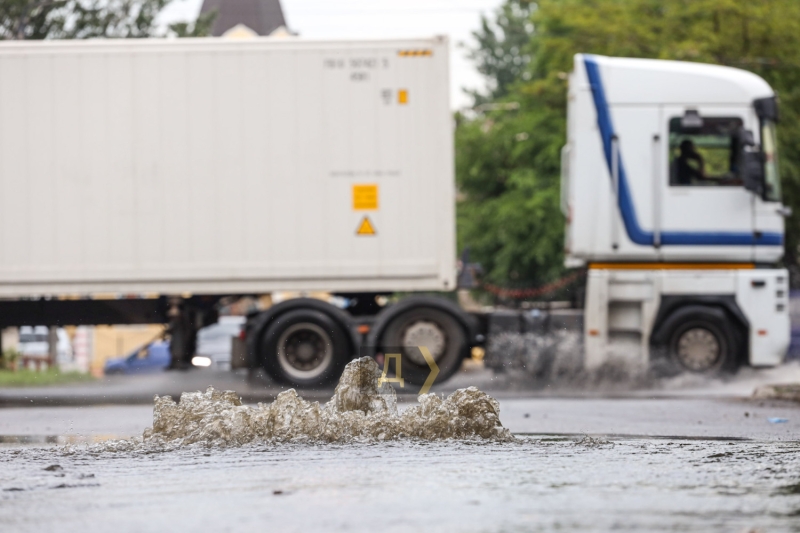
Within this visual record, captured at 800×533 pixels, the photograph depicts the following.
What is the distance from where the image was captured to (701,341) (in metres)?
15.2

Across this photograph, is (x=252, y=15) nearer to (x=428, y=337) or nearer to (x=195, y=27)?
(x=195, y=27)

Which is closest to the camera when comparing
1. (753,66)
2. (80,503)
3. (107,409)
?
(80,503)

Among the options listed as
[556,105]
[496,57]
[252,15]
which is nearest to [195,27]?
[556,105]

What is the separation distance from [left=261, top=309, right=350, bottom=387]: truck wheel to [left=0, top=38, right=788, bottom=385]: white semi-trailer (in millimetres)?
24

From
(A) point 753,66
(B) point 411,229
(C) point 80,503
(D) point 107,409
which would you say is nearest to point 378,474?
(C) point 80,503

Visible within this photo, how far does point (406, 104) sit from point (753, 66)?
1072cm

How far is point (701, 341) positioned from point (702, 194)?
5.10ft

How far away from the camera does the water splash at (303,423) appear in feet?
27.0

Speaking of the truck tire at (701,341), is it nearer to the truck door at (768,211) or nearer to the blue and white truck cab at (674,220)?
the blue and white truck cab at (674,220)

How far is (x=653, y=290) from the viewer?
50.1 feet

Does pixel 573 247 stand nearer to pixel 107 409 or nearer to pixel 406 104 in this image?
pixel 406 104

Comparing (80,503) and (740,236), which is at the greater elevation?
(740,236)

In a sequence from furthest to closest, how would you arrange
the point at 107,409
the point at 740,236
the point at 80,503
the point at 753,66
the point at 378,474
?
the point at 753,66 → the point at 740,236 → the point at 107,409 → the point at 378,474 → the point at 80,503

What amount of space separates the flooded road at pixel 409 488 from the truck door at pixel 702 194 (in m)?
7.23
